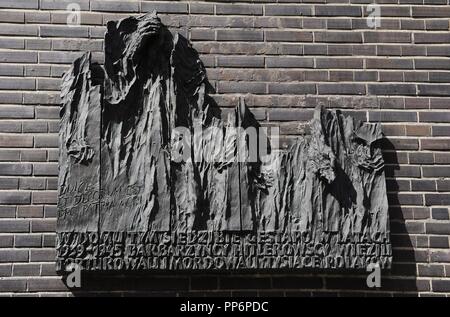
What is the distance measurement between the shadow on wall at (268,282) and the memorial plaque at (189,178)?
0.44 feet

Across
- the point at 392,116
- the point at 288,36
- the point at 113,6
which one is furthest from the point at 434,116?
the point at 113,6

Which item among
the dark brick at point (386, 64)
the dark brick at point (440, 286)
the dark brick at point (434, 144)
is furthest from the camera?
the dark brick at point (386, 64)

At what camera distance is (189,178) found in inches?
172

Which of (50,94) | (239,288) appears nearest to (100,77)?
(50,94)

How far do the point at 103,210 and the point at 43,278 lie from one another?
0.55m

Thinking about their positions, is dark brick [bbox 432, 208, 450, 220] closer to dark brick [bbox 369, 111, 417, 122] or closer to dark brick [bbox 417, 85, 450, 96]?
dark brick [bbox 369, 111, 417, 122]

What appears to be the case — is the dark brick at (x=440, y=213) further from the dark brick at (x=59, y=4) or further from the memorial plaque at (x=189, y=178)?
the dark brick at (x=59, y=4)

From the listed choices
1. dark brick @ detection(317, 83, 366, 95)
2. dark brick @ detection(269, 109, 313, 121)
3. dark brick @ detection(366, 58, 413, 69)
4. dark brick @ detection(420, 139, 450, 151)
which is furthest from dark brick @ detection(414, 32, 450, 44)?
dark brick @ detection(269, 109, 313, 121)

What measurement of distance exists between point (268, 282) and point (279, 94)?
3.95ft

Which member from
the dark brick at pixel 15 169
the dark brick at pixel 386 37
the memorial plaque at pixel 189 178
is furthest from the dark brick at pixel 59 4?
the dark brick at pixel 386 37

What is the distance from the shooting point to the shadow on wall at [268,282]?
433 cm

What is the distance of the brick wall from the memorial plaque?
166 mm

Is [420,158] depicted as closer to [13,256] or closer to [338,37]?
[338,37]

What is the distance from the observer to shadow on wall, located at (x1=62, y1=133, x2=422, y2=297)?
4332mm
